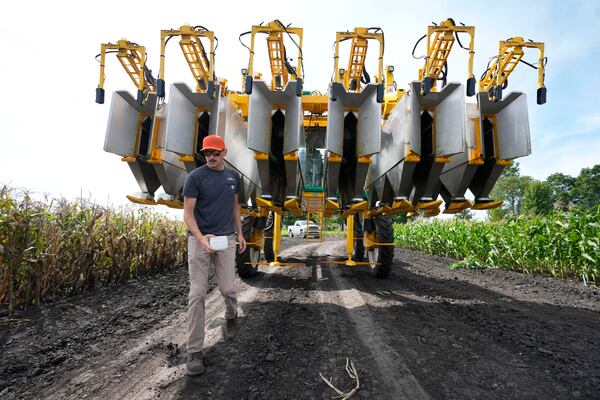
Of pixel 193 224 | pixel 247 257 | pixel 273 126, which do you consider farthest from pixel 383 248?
pixel 193 224

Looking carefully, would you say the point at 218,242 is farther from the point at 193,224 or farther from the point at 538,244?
the point at 538,244

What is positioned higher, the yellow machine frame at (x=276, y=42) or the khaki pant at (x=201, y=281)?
the yellow machine frame at (x=276, y=42)

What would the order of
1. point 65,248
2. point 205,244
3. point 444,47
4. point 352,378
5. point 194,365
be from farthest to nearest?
point 65,248 → point 444,47 → point 205,244 → point 194,365 → point 352,378

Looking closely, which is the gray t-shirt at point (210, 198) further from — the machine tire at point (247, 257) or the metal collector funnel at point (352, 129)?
the machine tire at point (247, 257)

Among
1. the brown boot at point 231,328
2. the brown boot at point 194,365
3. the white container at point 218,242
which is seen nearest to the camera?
the brown boot at point 194,365

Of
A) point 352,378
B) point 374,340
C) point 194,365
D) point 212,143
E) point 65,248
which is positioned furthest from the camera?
point 65,248

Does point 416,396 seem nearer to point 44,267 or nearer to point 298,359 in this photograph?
point 298,359

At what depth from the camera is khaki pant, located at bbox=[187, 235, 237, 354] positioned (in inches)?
105

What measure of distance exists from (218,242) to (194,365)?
3.18 feet

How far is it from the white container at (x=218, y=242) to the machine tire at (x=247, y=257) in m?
3.34

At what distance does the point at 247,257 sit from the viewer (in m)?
6.42

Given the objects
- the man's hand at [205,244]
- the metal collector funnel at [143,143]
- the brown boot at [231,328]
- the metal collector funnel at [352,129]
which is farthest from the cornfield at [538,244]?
the metal collector funnel at [143,143]

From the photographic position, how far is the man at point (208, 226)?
9.04 ft

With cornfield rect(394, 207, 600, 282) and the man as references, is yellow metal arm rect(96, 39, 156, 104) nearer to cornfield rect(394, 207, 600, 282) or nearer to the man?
the man
